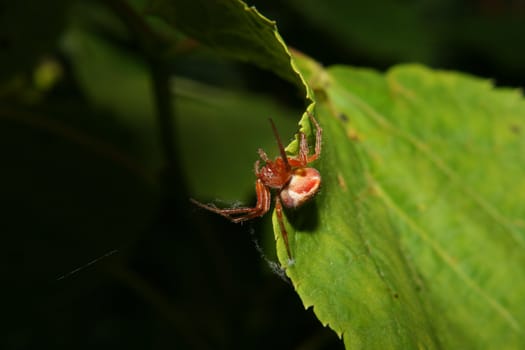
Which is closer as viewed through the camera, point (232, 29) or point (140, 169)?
point (232, 29)

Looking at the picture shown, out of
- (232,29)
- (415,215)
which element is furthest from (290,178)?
(415,215)

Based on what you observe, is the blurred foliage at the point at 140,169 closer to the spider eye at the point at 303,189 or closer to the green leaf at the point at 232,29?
the green leaf at the point at 232,29

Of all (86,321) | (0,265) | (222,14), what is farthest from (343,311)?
(86,321)

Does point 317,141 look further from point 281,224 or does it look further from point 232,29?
point 232,29

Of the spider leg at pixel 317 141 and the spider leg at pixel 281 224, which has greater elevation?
the spider leg at pixel 317 141

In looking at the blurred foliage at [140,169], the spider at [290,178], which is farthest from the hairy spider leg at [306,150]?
the blurred foliage at [140,169]

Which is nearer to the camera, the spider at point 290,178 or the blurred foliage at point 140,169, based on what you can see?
the spider at point 290,178
